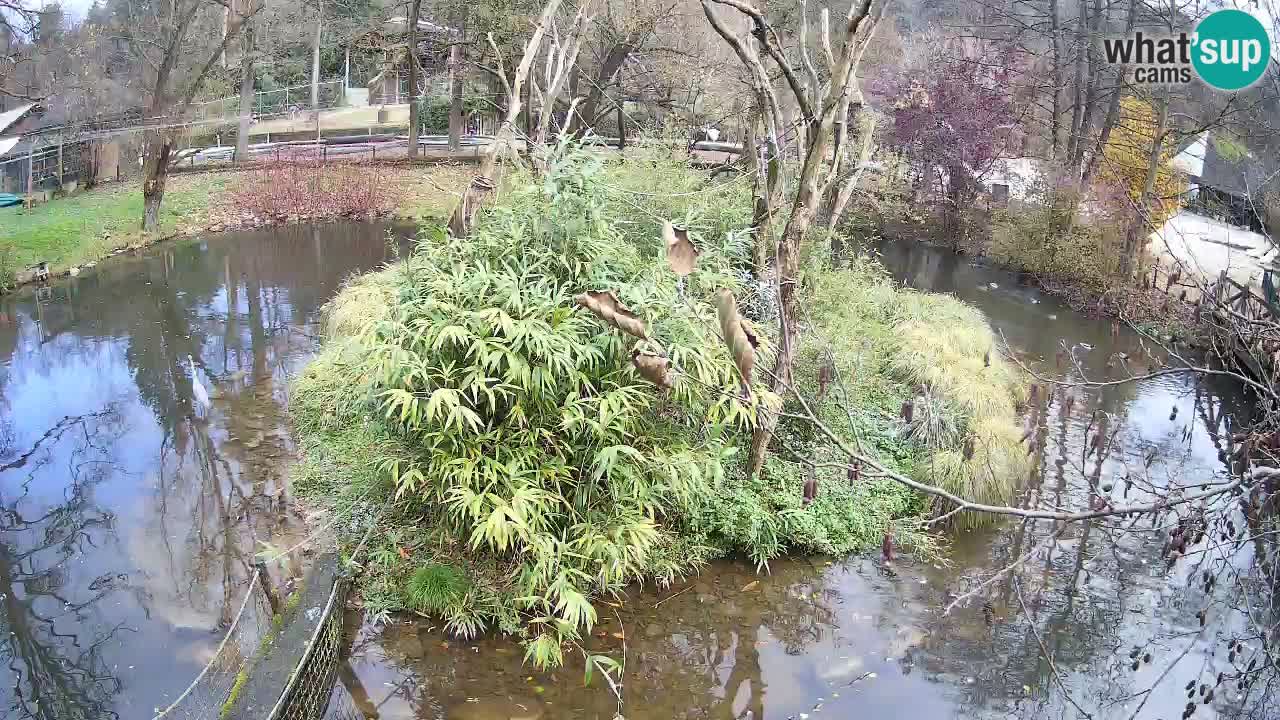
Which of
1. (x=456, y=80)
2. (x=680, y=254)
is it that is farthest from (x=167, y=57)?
(x=680, y=254)

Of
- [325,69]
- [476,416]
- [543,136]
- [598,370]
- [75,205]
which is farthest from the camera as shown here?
[325,69]

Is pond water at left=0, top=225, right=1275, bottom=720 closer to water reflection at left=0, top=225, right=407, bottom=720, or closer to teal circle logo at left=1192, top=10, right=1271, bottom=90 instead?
water reflection at left=0, top=225, right=407, bottom=720

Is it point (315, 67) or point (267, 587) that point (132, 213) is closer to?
point (315, 67)

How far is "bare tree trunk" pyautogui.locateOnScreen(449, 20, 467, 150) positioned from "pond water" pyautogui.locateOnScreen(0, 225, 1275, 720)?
504 inches

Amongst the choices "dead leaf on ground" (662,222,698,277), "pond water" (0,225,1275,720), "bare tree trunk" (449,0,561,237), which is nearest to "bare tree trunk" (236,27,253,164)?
"bare tree trunk" (449,0,561,237)

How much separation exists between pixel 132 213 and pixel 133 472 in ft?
31.4

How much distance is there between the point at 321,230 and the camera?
16.5 m

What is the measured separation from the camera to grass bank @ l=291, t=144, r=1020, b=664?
16.6ft

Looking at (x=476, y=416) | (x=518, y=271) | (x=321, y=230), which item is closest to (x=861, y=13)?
(x=518, y=271)

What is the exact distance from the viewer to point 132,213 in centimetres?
1529

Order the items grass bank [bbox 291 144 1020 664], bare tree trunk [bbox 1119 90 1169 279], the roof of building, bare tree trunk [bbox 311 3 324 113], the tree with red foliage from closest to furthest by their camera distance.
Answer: grass bank [bbox 291 144 1020 664]
bare tree trunk [bbox 1119 90 1169 279]
the tree with red foliage
the roof of building
bare tree trunk [bbox 311 3 324 113]

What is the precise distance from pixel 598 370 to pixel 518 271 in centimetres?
78

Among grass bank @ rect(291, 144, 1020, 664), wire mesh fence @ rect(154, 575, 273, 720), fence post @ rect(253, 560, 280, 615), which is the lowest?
wire mesh fence @ rect(154, 575, 273, 720)

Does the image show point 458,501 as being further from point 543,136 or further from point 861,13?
point 543,136
